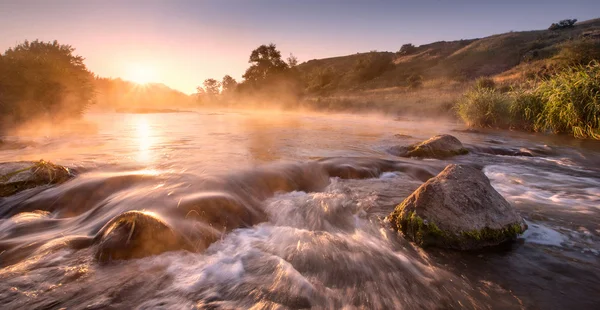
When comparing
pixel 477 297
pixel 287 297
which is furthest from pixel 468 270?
pixel 287 297

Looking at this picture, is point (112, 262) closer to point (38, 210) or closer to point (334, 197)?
point (38, 210)

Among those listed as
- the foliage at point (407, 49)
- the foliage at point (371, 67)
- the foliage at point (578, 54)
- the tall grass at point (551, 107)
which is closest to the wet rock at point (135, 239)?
the tall grass at point (551, 107)

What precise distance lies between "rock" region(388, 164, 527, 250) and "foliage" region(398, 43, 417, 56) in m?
64.3

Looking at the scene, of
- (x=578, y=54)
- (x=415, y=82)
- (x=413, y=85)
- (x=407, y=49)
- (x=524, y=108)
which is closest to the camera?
(x=524, y=108)

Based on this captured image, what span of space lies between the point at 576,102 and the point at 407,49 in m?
58.1

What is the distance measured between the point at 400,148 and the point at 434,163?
1.46 metres

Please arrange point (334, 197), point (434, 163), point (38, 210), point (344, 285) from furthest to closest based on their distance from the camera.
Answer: point (434, 163) → point (334, 197) → point (38, 210) → point (344, 285)

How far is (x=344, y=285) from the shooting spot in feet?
9.07

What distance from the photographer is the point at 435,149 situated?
8.19 m

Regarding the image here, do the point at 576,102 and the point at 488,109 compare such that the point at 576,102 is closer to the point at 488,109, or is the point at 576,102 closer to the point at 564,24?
the point at 488,109

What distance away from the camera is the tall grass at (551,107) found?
9.49 m

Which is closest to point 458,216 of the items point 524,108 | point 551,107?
point 551,107

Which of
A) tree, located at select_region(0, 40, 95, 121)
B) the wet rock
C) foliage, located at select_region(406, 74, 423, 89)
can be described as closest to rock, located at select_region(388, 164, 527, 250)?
the wet rock

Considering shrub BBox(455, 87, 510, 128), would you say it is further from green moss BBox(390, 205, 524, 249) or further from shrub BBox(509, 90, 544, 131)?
green moss BBox(390, 205, 524, 249)
